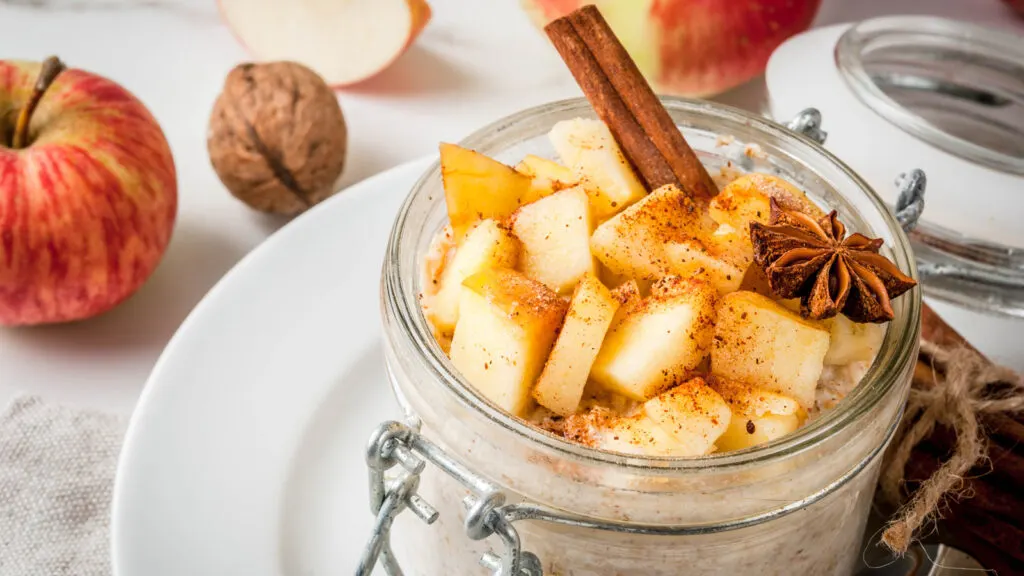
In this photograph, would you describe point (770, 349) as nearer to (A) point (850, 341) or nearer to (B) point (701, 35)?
(A) point (850, 341)

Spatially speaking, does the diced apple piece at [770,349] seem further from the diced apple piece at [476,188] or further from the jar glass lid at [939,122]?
the jar glass lid at [939,122]

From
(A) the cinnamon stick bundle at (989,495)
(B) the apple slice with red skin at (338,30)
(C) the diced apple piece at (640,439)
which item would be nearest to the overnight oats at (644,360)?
(C) the diced apple piece at (640,439)

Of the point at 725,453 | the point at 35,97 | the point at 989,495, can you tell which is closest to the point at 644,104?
the point at 725,453

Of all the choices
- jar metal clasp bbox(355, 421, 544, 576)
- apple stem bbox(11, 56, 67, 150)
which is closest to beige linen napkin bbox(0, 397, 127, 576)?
apple stem bbox(11, 56, 67, 150)

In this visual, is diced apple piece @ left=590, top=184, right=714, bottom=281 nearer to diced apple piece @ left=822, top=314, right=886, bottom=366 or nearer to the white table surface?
diced apple piece @ left=822, top=314, right=886, bottom=366

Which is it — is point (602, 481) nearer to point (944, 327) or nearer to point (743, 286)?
point (743, 286)

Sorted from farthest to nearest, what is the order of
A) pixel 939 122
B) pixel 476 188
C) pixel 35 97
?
pixel 939 122 < pixel 35 97 < pixel 476 188

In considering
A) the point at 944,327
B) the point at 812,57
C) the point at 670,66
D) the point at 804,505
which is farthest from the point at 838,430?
the point at 670,66
